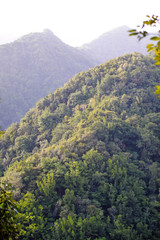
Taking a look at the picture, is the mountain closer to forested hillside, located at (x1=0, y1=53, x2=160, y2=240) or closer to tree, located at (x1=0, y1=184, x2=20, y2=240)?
forested hillside, located at (x1=0, y1=53, x2=160, y2=240)

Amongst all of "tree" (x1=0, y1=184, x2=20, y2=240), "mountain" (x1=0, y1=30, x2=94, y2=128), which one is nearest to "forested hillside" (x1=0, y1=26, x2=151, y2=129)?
"mountain" (x1=0, y1=30, x2=94, y2=128)

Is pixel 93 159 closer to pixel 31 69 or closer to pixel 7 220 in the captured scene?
Result: pixel 7 220

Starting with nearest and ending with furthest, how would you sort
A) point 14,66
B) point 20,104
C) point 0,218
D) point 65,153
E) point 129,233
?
point 0,218
point 129,233
point 65,153
point 20,104
point 14,66

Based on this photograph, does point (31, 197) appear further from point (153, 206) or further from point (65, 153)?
point (153, 206)

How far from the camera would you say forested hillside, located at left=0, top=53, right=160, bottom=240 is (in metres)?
14.1

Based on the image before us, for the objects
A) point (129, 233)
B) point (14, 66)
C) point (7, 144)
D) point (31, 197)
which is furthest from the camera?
point (14, 66)

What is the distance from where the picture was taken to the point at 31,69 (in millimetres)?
131500

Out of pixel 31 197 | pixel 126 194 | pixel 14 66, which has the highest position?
pixel 14 66

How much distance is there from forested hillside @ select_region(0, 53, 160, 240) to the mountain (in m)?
63.2

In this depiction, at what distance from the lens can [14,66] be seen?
12488cm

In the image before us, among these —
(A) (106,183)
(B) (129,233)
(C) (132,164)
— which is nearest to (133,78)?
(C) (132,164)

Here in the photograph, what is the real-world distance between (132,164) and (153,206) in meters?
4.34

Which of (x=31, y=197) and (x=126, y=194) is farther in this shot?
(x=126, y=194)

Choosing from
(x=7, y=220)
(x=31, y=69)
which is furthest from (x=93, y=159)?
(x=31, y=69)
